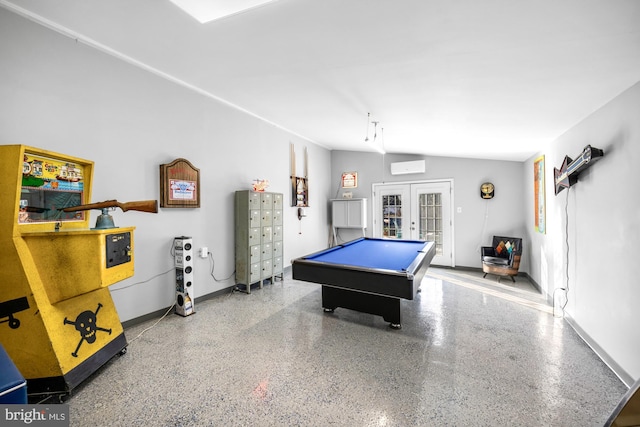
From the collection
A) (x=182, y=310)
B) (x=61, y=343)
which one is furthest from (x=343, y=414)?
(x=182, y=310)

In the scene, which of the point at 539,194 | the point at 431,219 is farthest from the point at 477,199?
the point at 539,194

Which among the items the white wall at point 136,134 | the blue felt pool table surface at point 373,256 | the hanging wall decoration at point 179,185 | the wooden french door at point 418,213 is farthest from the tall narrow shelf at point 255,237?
the wooden french door at point 418,213

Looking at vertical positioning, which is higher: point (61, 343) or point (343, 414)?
point (61, 343)

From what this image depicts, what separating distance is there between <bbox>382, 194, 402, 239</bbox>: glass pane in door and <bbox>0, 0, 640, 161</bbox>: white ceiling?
9.66ft

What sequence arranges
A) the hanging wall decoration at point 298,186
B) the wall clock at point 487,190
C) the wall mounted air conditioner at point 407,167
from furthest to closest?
the wall mounted air conditioner at point 407,167 < the hanging wall decoration at point 298,186 < the wall clock at point 487,190

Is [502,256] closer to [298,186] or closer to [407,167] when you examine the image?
[407,167]

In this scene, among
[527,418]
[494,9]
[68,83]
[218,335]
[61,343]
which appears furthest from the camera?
[218,335]

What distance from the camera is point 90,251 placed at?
195 centimetres

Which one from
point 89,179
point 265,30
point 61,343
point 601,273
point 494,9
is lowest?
point 61,343

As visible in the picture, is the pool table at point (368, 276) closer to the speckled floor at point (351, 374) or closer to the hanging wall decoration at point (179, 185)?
the speckled floor at point (351, 374)

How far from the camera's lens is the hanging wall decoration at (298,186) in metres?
5.90

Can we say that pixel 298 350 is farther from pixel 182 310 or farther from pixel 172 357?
pixel 182 310

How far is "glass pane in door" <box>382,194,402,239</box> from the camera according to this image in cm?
665

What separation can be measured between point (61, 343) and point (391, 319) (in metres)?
2.93
